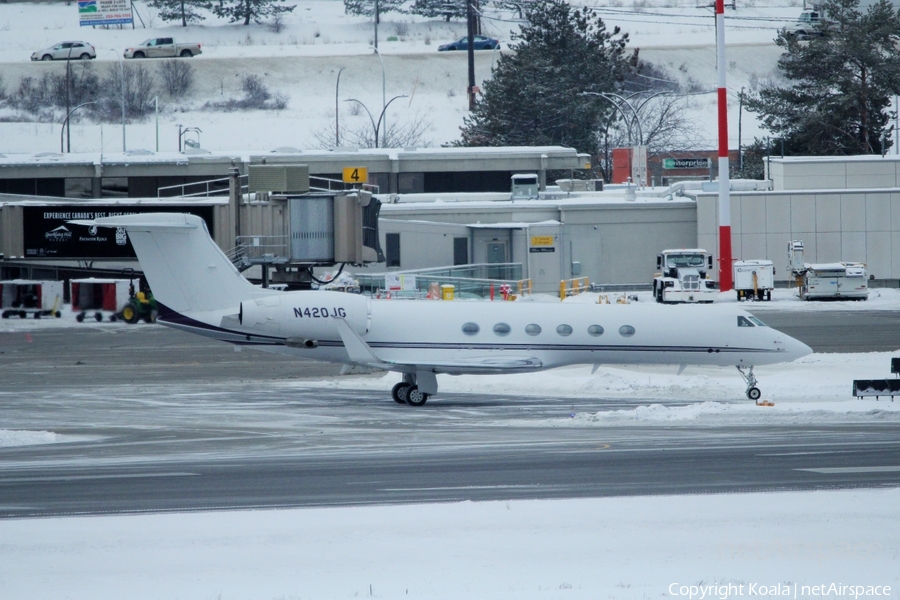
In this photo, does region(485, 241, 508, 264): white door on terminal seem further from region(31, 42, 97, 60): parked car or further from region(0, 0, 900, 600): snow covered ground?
region(31, 42, 97, 60): parked car

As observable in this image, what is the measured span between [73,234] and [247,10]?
10949 cm

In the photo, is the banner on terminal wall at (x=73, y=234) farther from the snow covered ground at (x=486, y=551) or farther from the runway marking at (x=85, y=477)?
the snow covered ground at (x=486, y=551)

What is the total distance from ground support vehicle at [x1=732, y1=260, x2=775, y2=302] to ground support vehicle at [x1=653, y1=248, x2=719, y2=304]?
1084mm

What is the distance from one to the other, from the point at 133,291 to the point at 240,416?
916 inches

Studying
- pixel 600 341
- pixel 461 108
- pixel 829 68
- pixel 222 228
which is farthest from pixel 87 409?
pixel 461 108

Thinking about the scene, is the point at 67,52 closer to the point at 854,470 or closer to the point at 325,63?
the point at 325,63

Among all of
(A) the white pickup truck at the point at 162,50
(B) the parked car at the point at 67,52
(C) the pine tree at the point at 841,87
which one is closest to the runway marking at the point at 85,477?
(C) the pine tree at the point at 841,87

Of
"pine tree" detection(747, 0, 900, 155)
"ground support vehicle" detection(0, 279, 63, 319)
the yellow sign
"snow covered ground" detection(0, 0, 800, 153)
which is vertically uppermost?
"snow covered ground" detection(0, 0, 800, 153)

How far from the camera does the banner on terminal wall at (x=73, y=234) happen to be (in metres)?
45.0

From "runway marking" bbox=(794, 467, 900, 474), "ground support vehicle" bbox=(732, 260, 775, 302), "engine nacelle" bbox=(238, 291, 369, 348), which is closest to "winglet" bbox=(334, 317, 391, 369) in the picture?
"engine nacelle" bbox=(238, 291, 369, 348)

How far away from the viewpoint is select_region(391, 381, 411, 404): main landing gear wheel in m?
25.0

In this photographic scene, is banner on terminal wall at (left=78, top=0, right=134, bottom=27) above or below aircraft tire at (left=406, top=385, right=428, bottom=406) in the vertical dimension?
above

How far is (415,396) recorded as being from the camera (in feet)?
81.5

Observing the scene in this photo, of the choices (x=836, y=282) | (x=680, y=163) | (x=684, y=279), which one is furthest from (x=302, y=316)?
(x=680, y=163)
